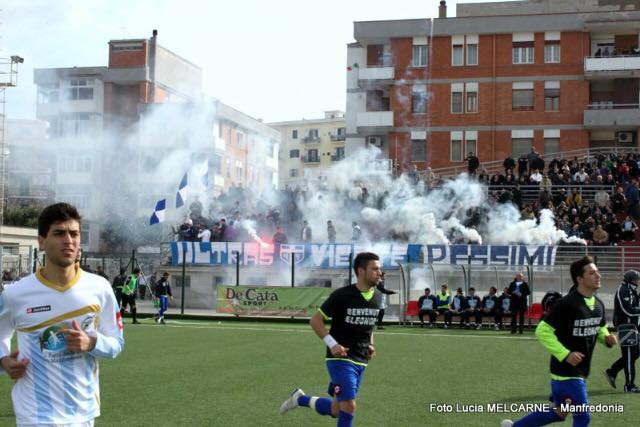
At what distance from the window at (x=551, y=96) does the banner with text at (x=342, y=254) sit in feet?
65.7

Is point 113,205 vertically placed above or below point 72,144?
below

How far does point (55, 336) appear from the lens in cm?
518

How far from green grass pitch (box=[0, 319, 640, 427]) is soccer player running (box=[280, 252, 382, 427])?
150 cm

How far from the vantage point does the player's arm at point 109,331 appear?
5.25m

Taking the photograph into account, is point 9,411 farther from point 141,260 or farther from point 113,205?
point 113,205

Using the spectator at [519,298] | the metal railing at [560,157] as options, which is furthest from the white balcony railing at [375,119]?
the spectator at [519,298]

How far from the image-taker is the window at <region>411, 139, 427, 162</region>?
52688 millimetres

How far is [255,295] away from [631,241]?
52.0ft

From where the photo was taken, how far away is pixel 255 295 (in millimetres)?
31609

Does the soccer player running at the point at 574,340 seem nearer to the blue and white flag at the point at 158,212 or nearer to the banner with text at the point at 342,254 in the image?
the banner with text at the point at 342,254

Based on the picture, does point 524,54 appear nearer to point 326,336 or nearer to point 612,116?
point 612,116

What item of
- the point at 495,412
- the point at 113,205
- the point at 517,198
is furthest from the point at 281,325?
the point at 113,205

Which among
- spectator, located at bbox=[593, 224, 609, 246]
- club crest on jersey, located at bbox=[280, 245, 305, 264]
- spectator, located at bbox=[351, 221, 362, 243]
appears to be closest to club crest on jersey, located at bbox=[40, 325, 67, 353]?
club crest on jersey, located at bbox=[280, 245, 305, 264]

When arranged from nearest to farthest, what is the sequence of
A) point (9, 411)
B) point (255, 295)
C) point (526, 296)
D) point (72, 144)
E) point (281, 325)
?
point (9, 411)
point (526, 296)
point (281, 325)
point (255, 295)
point (72, 144)
